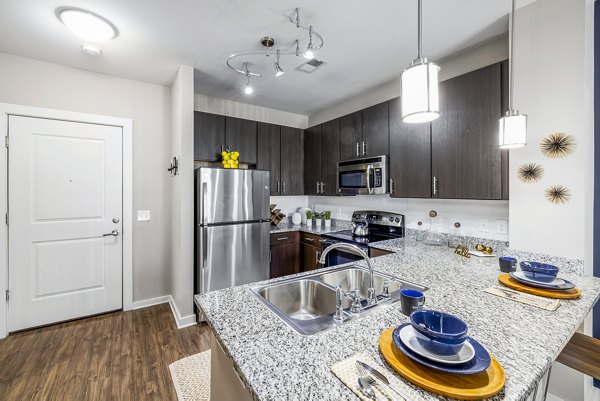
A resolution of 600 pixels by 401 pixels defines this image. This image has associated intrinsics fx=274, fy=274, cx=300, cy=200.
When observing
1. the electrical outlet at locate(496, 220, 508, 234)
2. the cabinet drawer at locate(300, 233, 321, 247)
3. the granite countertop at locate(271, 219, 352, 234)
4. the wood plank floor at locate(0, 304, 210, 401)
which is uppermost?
the electrical outlet at locate(496, 220, 508, 234)

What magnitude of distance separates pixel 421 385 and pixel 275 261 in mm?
2789

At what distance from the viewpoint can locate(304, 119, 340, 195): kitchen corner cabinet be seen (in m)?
3.53

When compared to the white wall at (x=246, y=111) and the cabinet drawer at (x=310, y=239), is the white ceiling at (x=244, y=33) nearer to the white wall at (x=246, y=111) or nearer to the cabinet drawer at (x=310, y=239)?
the white wall at (x=246, y=111)

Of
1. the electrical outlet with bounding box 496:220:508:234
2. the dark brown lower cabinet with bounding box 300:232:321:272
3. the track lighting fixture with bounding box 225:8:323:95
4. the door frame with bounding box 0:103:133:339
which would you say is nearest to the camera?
the track lighting fixture with bounding box 225:8:323:95

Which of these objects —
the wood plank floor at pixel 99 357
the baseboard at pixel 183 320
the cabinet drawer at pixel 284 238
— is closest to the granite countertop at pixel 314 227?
the cabinet drawer at pixel 284 238

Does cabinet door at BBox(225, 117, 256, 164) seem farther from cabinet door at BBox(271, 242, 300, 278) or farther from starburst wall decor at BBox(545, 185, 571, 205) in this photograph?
starburst wall decor at BBox(545, 185, 571, 205)

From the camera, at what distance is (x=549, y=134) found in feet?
5.83

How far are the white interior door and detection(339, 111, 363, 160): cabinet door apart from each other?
8.39 ft

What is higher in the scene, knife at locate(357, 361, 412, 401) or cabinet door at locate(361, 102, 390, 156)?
cabinet door at locate(361, 102, 390, 156)

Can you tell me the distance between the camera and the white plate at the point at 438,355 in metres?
0.74

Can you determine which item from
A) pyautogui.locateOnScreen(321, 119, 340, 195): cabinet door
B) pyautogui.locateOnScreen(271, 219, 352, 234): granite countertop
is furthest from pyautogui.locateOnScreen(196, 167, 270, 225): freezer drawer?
pyautogui.locateOnScreen(321, 119, 340, 195): cabinet door

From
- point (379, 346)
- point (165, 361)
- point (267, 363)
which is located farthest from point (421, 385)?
point (165, 361)

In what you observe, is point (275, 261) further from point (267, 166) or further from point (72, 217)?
point (72, 217)

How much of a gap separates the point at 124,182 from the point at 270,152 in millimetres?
1762
